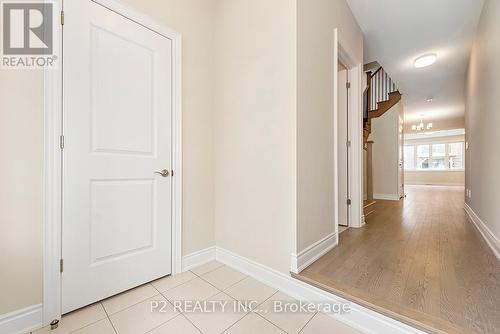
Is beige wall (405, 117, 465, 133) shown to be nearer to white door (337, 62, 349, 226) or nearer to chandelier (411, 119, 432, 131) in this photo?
chandelier (411, 119, 432, 131)

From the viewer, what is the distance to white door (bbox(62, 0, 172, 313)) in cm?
137

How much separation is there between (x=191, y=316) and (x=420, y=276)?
1.59 m

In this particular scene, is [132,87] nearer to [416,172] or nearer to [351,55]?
[351,55]

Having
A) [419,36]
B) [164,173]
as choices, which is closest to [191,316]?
[164,173]

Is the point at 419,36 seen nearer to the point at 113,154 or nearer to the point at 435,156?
the point at 113,154

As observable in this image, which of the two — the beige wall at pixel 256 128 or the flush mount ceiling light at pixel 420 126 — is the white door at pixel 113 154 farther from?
the flush mount ceiling light at pixel 420 126

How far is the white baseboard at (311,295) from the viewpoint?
114cm

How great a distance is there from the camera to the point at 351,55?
98.6 inches

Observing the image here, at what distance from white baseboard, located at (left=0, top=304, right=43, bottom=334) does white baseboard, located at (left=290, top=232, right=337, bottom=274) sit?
1.61 meters

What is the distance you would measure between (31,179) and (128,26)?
1.27m

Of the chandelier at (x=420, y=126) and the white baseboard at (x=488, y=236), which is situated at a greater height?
the chandelier at (x=420, y=126)

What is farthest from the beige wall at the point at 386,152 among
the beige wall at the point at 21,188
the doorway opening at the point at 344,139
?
the beige wall at the point at 21,188

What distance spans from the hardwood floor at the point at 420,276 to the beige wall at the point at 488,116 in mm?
398

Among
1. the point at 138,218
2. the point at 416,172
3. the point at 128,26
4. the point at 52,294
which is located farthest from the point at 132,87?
the point at 416,172
